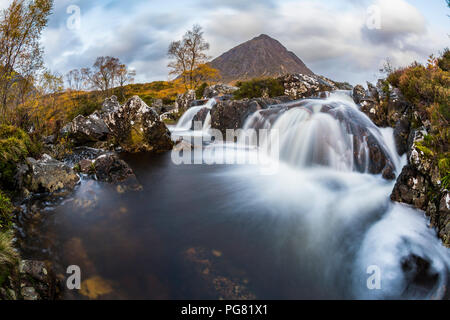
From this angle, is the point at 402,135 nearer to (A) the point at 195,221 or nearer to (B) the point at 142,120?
(A) the point at 195,221

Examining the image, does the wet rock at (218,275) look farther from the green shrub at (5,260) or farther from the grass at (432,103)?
the grass at (432,103)

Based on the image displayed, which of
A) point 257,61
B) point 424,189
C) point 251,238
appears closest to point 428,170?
point 424,189

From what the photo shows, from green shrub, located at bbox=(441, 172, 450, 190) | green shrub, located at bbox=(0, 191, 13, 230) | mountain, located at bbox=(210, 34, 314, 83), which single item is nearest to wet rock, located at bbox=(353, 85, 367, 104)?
green shrub, located at bbox=(441, 172, 450, 190)

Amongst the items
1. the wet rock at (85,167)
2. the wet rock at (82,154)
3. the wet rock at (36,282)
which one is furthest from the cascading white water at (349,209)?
the wet rock at (82,154)

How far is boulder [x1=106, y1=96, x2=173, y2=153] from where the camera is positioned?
11.6 m

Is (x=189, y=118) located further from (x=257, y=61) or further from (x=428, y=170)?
(x=257, y=61)

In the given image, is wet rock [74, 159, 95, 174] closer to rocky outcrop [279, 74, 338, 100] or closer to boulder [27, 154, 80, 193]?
boulder [27, 154, 80, 193]

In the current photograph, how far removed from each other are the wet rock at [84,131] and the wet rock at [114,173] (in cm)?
604

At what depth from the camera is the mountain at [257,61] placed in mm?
145875

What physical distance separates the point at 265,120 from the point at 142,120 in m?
6.86

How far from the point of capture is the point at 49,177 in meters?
6.59

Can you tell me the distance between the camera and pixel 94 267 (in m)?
3.69

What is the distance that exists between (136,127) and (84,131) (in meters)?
3.47
